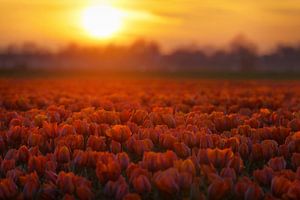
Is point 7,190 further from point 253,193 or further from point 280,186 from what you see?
point 280,186

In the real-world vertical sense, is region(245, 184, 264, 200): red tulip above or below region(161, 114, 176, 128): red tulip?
below

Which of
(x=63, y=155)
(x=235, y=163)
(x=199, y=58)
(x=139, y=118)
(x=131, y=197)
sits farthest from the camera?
(x=199, y=58)

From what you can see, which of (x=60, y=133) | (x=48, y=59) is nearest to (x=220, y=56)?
(x=48, y=59)

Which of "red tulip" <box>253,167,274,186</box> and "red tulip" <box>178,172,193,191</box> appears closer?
"red tulip" <box>178,172,193,191</box>

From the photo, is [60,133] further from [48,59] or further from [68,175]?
[48,59]

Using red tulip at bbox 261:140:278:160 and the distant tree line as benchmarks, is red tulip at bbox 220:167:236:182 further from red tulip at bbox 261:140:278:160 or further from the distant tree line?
the distant tree line

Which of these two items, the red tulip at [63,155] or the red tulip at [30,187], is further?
the red tulip at [63,155]

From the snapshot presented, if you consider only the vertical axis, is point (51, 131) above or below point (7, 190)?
above

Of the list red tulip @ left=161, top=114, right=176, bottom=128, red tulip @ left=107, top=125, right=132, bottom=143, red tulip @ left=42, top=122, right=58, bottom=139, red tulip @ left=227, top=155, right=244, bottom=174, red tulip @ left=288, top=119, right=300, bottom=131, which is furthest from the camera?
red tulip @ left=161, top=114, right=176, bottom=128

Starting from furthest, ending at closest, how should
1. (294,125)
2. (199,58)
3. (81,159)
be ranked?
(199,58) → (294,125) → (81,159)

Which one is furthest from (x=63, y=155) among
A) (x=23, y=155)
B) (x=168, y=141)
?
(x=168, y=141)

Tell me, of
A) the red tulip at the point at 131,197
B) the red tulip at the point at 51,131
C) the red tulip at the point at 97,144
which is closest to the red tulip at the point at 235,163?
the red tulip at the point at 131,197

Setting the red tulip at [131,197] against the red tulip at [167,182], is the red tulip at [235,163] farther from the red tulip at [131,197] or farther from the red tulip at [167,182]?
the red tulip at [131,197]

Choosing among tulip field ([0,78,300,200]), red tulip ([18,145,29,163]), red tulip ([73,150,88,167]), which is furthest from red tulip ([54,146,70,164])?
red tulip ([18,145,29,163])
